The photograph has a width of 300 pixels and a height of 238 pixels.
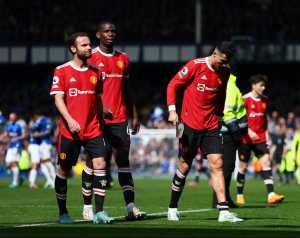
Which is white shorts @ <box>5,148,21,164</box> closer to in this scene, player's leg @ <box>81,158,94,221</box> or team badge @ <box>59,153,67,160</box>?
player's leg @ <box>81,158,94,221</box>

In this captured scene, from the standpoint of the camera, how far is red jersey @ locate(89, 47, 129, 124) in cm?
1461

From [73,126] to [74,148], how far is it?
533 millimetres

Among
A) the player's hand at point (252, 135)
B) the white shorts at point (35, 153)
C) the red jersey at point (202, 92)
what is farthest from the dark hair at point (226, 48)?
the white shorts at point (35, 153)

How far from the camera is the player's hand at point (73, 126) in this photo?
1309cm

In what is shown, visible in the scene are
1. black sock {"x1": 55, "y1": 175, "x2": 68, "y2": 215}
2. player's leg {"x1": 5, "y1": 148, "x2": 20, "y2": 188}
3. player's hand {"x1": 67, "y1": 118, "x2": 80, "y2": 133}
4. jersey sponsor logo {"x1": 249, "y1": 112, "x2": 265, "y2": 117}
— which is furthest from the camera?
player's leg {"x1": 5, "y1": 148, "x2": 20, "y2": 188}

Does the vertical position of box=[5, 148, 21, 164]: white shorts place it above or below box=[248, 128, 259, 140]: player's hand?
below

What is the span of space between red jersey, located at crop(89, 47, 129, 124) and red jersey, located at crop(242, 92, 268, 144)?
588 cm

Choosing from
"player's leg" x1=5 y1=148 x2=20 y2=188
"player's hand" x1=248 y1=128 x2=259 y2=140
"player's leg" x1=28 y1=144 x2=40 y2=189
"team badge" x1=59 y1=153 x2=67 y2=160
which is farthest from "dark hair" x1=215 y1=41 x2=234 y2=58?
"player's leg" x1=5 y1=148 x2=20 y2=188

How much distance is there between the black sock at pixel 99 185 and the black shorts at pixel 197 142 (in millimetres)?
1262

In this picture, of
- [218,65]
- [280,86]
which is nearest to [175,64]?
[280,86]

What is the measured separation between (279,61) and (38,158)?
25.6m

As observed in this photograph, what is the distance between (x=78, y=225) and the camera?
13.1m

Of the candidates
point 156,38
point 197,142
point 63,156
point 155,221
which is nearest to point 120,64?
point 197,142

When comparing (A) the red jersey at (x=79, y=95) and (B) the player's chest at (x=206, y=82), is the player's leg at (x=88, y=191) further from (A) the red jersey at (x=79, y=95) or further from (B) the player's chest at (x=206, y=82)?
(B) the player's chest at (x=206, y=82)
